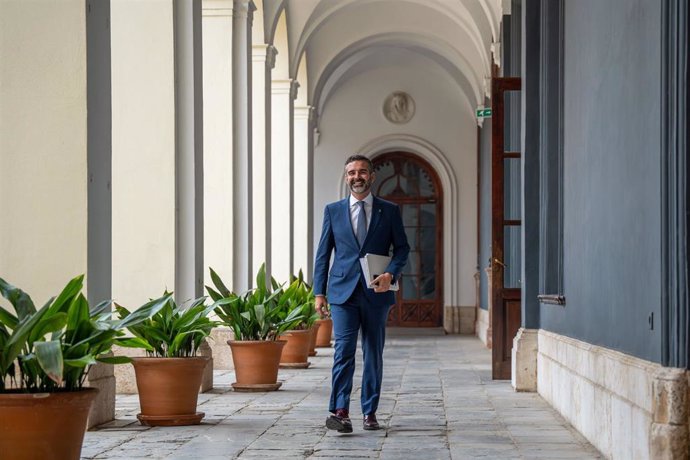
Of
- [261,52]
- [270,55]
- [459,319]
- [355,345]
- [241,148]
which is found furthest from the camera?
[459,319]

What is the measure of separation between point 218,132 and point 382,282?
244 inches

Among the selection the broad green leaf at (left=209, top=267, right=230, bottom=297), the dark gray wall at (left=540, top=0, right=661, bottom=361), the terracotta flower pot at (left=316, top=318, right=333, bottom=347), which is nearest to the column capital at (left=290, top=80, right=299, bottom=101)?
the terracotta flower pot at (left=316, top=318, right=333, bottom=347)

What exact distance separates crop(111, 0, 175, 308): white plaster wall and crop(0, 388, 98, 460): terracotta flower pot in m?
4.89

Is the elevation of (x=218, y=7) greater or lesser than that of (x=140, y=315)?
greater

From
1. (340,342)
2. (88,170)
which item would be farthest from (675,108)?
(88,170)

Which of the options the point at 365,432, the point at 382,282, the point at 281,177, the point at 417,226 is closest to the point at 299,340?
the point at 281,177

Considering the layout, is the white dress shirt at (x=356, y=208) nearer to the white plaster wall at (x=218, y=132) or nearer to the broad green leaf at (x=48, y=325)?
the broad green leaf at (x=48, y=325)

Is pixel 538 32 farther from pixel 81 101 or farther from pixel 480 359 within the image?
pixel 480 359

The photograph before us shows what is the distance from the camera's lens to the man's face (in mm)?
6922

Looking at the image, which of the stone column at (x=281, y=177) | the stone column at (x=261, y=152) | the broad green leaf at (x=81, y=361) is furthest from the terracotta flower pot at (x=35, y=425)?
the stone column at (x=281, y=177)

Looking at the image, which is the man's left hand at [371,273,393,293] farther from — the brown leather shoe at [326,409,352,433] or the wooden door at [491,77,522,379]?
the wooden door at [491,77,522,379]

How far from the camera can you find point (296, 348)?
12945mm

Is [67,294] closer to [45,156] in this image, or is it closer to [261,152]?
[45,156]

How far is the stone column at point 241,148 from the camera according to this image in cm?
1270
